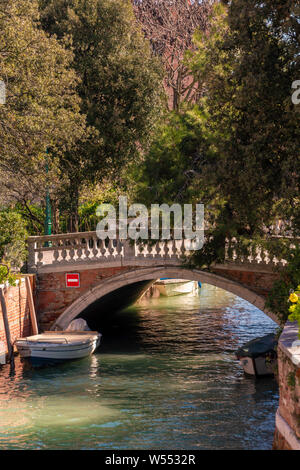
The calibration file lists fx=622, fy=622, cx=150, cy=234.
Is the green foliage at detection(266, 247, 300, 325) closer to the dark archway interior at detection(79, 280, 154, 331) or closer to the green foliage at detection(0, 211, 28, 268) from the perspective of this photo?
the dark archway interior at detection(79, 280, 154, 331)

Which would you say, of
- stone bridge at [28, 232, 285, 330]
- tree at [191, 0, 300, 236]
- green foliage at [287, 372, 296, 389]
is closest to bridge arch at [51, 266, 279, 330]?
stone bridge at [28, 232, 285, 330]

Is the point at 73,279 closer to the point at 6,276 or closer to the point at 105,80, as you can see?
the point at 6,276

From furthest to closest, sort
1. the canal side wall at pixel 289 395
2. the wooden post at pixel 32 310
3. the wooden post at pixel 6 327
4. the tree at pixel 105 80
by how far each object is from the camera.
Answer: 1. the tree at pixel 105 80
2. the wooden post at pixel 32 310
3. the wooden post at pixel 6 327
4. the canal side wall at pixel 289 395

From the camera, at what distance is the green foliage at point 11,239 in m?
18.0

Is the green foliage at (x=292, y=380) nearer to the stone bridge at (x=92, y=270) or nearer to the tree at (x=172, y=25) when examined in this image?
the stone bridge at (x=92, y=270)

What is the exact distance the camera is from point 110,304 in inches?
917

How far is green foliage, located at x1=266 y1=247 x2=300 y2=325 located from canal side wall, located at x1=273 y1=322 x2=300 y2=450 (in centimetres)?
405

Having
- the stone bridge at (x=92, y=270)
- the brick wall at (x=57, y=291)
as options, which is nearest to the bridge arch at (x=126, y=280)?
the stone bridge at (x=92, y=270)

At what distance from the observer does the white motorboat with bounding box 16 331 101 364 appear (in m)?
16.3

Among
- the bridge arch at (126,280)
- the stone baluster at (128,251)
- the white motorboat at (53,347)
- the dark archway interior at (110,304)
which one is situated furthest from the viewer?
the dark archway interior at (110,304)

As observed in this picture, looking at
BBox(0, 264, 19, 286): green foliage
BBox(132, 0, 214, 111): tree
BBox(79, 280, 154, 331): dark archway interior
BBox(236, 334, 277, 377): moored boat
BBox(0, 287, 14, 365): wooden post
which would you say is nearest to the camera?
BBox(236, 334, 277, 377): moored boat

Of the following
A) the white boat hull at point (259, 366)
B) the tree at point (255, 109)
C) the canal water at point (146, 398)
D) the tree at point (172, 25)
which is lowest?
the canal water at point (146, 398)

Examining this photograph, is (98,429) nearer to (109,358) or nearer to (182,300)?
(109,358)

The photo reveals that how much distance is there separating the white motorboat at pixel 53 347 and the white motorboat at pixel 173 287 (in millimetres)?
12807
